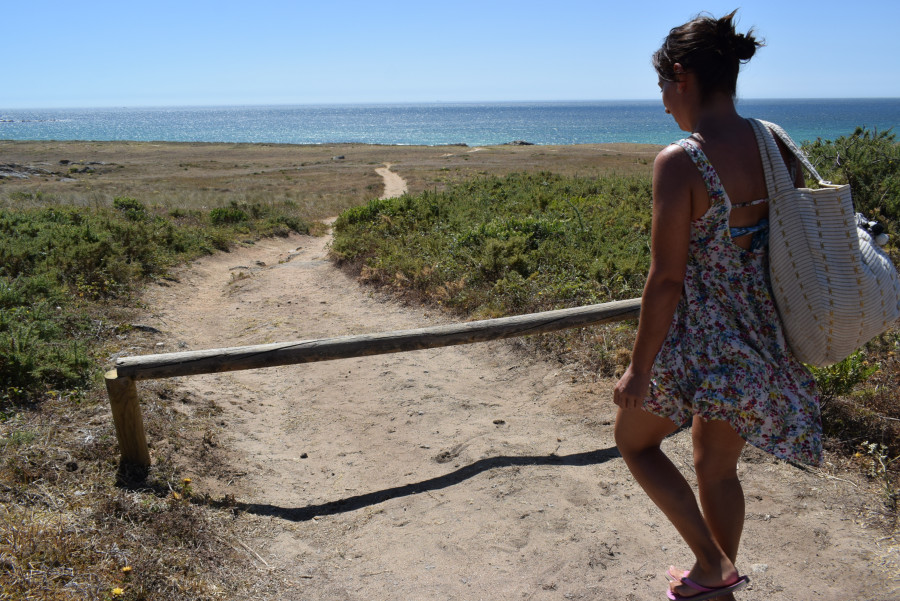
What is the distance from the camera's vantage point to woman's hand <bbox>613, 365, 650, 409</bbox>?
7.35 feet

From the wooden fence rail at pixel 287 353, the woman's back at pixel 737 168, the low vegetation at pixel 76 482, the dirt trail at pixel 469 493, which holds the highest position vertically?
the woman's back at pixel 737 168

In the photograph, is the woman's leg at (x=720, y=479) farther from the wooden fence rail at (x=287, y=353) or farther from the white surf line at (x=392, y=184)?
the white surf line at (x=392, y=184)

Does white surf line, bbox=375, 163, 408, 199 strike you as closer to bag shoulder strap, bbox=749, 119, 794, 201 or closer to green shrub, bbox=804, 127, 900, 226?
green shrub, bbox=804, 127, 900, 226

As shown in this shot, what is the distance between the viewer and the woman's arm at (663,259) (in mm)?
2066

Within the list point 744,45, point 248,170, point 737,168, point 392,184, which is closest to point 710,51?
point 744,45

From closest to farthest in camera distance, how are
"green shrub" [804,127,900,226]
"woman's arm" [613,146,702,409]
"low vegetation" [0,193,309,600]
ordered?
1. "woman's arm" [613,146,702,409]
2. "low vegetation" [0,193,309,600]
3. "green shrub" [804,127,900,226]

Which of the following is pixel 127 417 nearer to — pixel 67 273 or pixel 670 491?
pixel 670 491

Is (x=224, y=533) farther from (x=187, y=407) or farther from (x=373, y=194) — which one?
(x=373, y=194)

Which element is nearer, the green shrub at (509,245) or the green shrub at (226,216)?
the green shrub at (509,245)

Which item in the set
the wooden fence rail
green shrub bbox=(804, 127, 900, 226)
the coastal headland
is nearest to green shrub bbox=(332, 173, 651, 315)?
the wooden fence rail

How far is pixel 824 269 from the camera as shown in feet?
6.86

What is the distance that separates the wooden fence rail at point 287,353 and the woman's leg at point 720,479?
253cm

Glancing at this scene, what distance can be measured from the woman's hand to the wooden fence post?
319 centimetres

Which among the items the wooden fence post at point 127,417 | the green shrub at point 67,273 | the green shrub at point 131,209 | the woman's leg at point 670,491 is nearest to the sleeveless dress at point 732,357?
the woman's leg at point 670,491
